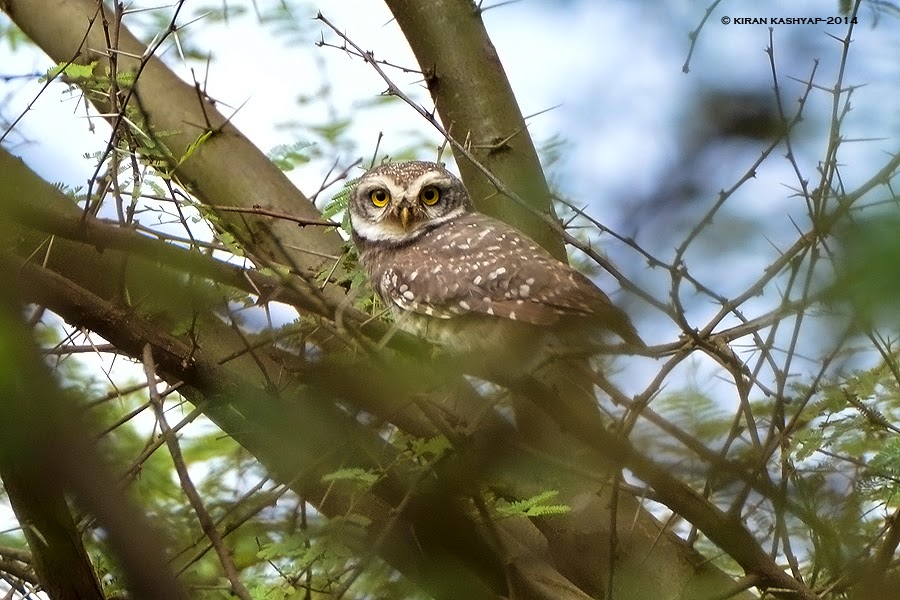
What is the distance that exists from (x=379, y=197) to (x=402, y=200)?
0.25 ft

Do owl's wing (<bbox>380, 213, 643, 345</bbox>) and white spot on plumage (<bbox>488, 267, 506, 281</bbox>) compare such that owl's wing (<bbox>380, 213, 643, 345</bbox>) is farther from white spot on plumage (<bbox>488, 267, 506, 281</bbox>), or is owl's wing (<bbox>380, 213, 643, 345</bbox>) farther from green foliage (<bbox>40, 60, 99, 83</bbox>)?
green foliage (<bbox>40, 60, 99, 83</bbox>)

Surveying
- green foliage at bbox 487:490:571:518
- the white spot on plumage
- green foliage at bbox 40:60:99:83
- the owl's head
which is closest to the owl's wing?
the white spot on plumage

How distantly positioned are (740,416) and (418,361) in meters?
0.38

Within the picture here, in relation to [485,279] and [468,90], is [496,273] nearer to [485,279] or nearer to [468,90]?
[485,279]

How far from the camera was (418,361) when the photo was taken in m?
1.15

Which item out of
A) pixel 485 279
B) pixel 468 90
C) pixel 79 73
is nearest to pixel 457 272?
pixel 485 279

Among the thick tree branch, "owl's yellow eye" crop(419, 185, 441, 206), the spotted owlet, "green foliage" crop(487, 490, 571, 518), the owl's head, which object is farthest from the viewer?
"owl's yellow eye" crop(419, 185, 441, 206)

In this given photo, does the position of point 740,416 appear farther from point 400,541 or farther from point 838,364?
point 400,541

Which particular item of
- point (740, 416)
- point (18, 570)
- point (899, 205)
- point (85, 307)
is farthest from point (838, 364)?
point (18, 570)

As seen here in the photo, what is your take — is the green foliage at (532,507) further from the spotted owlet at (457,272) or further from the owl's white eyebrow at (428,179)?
the owl's white eyebrow at (428,179)

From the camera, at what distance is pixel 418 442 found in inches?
54.7

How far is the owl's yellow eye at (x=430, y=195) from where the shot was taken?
3.11 metres

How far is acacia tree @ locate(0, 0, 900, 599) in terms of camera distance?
604 millimetres

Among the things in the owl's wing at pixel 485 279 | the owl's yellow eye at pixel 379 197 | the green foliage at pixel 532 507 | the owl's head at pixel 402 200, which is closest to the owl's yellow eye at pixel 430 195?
the owl's head at pixel 402 200
